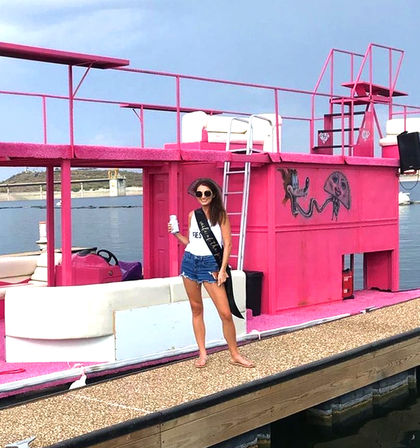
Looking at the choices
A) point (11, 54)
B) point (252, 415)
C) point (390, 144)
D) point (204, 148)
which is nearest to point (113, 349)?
point (252, 415)

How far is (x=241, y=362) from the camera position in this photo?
7102mm

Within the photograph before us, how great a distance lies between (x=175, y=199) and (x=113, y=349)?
2423 mm

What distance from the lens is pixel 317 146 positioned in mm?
11922

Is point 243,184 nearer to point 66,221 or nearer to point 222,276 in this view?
point 66,221

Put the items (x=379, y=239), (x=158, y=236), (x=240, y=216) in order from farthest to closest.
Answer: (x=379, y=239) < (x=158, y=236) < (x=240, y=216)

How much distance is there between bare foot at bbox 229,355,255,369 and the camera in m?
7.08

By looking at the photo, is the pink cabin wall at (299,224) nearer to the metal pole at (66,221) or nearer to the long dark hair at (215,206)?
the metal pole at (66,221)

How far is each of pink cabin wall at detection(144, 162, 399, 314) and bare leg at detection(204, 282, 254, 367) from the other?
2.90 metres

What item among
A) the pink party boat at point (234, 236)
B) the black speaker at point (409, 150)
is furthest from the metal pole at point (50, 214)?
the black speaker at point (409, 150)

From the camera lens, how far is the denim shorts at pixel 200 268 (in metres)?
6.74

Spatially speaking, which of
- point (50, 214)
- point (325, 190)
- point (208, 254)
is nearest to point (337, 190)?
point (325, 190)

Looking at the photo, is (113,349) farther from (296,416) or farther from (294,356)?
(296,416)

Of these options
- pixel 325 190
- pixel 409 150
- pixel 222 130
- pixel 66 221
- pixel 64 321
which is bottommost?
pixel 64 321

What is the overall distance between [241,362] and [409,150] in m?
6.12
